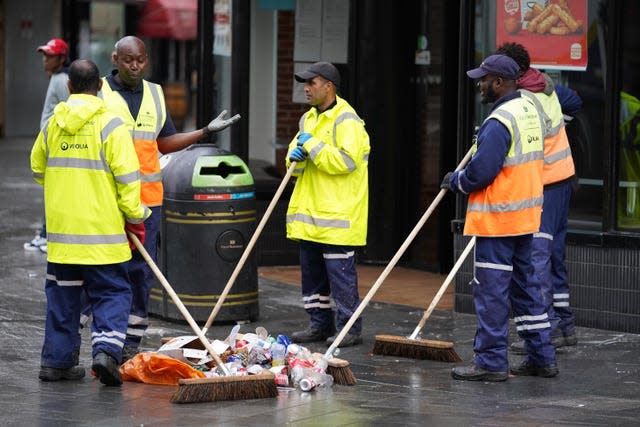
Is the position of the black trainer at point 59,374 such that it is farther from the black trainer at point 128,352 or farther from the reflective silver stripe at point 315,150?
the reflective silver stripe at point 315,150

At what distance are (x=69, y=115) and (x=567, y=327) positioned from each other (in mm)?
3697

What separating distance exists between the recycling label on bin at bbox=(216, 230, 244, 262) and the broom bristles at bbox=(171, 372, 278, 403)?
258 centimetres

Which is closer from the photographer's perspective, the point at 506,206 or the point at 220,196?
the point at 506,206

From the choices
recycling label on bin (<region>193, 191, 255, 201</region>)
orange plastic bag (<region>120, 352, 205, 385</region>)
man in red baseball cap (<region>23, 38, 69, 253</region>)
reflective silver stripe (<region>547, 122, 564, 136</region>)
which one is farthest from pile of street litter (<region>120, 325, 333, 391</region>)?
man in red baseball cap (<region>23, 38, 69, 253</region>)

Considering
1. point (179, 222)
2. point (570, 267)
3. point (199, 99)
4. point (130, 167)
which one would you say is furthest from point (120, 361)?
point (199, 99)

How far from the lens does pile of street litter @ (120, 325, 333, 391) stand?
8.41m

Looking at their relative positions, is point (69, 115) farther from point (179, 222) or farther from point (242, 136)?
point (242, 136)

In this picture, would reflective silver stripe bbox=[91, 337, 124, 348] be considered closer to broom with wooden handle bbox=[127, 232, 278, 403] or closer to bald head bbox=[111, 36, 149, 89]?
broom with wooden handle bbox=[127, 232, 278, 403]

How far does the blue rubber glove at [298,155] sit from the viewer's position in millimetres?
9656

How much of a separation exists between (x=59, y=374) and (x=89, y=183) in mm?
1125

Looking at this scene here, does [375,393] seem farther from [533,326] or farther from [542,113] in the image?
[542,113]

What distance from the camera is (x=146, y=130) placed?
9.23m

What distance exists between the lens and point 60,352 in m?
8.46

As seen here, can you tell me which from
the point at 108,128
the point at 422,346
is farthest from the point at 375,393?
the point at 108,128
